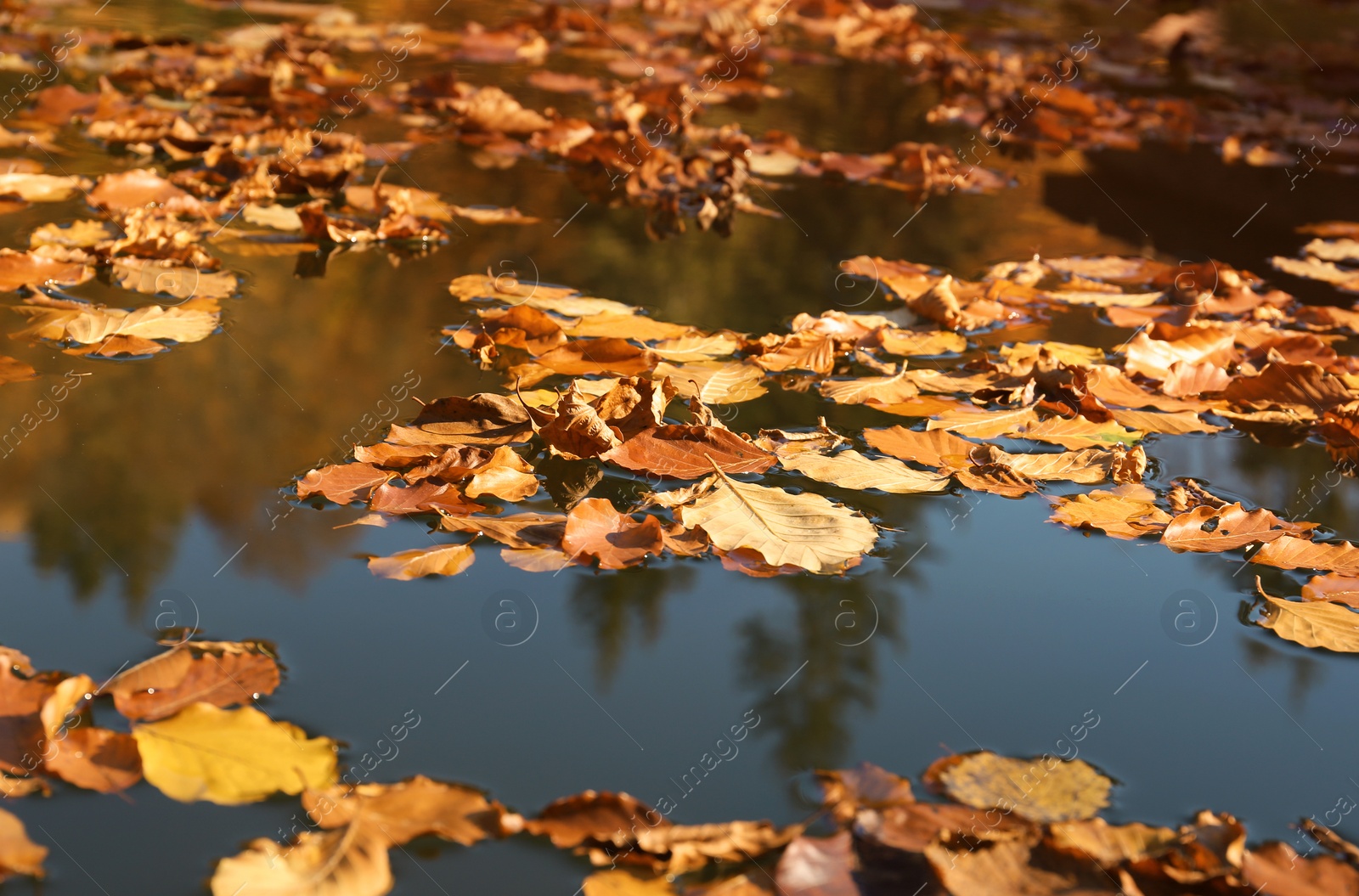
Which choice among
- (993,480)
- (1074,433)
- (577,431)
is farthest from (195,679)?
(1074,433)

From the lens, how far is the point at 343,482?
145 cm

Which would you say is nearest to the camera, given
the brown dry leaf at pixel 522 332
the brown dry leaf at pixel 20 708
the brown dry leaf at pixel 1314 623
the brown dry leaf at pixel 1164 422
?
the brown dry leaf at pixel 20 708

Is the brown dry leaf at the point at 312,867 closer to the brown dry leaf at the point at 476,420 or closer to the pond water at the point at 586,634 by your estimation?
the pond water at the point at 586,634

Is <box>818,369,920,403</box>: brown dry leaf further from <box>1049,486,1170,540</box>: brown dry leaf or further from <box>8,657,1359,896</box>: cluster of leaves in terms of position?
<box>8,657,1359,896</box>: cluster of leaves

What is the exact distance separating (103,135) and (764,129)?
1.98 m

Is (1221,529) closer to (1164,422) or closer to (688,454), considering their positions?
(1164,422)

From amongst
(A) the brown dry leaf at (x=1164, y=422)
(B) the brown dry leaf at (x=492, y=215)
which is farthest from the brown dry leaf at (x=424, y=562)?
(B) the brown dry leaf at (x=492, y=215)

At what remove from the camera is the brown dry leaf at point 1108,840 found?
97cm

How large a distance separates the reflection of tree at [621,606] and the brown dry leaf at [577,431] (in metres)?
0.25

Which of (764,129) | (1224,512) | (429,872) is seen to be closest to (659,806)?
(429,872)

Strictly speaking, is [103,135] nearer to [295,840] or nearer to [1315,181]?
[295,840]

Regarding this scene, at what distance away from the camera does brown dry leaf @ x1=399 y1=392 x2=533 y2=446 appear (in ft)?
5.19

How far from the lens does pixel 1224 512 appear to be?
1490 mm

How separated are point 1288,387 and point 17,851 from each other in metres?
1.86
